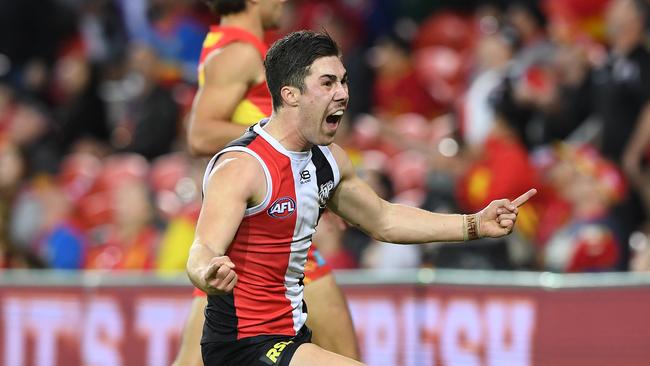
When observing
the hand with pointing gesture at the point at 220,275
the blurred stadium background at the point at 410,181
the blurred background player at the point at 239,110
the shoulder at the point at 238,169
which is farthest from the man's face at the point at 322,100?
the blurred stadium background at the point at 410,181

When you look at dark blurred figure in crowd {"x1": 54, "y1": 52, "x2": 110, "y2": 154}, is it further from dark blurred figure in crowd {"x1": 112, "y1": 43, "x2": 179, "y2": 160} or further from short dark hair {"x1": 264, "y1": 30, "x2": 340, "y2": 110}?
short dark hair {"x1": 264, "y1": 30, "x2": 340, "y2": 110}

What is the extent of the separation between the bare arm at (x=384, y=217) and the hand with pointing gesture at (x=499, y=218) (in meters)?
0.01

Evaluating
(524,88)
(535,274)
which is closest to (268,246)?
(535,274)

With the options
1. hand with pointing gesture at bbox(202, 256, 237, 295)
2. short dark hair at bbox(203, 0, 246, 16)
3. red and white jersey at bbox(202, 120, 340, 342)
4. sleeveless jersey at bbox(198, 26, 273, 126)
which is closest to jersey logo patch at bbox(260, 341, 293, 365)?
red and white jersey at bbox(202, 120, 340, 342)

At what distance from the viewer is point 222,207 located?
4.96 m

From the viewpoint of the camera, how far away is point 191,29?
14367mm

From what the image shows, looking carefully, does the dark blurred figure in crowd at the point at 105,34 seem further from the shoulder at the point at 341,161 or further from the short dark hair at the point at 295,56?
the short dark hair at the point at 295,56

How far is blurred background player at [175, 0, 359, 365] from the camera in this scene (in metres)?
6.14

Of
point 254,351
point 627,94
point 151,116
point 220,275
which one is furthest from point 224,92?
point 151,116

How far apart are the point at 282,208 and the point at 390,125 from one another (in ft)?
22.0

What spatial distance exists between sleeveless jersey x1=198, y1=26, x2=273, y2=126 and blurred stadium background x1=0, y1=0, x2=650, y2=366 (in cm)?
76

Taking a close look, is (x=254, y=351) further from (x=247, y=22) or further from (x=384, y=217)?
(x=247, y=22)

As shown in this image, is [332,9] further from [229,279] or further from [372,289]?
[229,279]

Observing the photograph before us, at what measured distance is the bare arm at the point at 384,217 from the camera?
5.57 m
